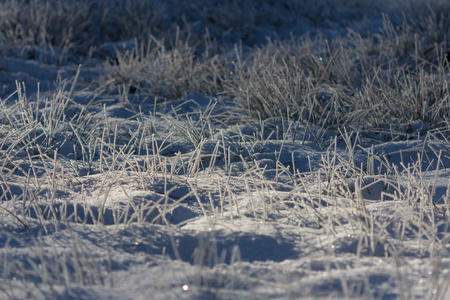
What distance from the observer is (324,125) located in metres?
2.81

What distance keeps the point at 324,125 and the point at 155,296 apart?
193 centimetres

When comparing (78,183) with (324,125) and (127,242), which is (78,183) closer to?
(127,242)

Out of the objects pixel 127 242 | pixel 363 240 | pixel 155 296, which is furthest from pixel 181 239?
pixel 363 240

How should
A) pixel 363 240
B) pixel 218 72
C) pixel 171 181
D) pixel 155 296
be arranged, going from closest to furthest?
pixel 155 296
pixel 363 240
pixel 171 181
pixel 218 72

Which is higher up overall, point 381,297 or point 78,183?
point 381,297

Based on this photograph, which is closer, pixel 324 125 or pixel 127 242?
pixel 127 242

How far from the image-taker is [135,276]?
119 cm

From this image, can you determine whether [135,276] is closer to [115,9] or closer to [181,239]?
[181,239]

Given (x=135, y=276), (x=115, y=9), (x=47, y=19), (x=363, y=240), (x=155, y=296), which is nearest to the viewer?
(x=155, y=296)

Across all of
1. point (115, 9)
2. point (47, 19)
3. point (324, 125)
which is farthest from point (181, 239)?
point (115, 9)

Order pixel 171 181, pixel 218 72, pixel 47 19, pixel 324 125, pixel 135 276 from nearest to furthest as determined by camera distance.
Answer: pixel 135 276
pixel 171 181
pixel 324 125
pixel 218 72
pixel 47 19

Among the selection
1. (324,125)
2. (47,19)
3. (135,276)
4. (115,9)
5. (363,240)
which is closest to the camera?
(135,276)

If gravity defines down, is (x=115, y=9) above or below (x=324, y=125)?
above

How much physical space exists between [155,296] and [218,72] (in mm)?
3003
